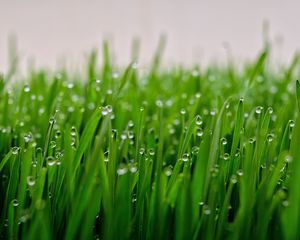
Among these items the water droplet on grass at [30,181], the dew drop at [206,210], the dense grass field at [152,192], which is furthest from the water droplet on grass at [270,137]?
the water droplet on grass at [30,181]

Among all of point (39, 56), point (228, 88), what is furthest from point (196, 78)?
point (39, 56)

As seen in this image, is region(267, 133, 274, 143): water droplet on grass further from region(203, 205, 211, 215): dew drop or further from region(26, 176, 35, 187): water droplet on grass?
region(26, 176, 35, 187): water droplet on grass

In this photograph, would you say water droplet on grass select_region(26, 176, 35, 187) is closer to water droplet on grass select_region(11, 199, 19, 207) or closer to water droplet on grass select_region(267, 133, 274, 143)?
water droplet on grass select_region(11, 199, 19, 207)

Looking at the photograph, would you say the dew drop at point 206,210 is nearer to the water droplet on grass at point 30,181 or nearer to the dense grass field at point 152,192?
the dense grass field at point 152,192

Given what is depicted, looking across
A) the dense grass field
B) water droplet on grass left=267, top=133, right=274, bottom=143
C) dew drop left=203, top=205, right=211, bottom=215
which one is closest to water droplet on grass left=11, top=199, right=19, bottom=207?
the dense grass field

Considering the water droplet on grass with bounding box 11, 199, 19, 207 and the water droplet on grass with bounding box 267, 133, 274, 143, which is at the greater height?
the water droplet on grass with bounding box 267, 133, 274, 143

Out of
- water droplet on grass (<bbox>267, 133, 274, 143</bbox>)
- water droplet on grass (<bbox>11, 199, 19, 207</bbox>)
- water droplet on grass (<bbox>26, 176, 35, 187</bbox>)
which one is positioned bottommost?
water droplet on grass (<bbox>11, 199, 19, 207</bbox>)

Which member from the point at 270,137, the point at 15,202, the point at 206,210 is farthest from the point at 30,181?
the point at 270,137

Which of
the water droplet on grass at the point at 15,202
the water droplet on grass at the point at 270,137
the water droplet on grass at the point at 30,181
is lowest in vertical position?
the water droplet on grass at the point at 15,202

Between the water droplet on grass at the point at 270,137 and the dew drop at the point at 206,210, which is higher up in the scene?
the water droplet on grass at the point at 270,137

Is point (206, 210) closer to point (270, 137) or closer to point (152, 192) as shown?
point (152, 192)

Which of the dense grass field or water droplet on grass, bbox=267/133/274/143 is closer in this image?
the dense grass field
